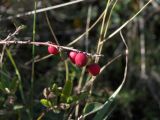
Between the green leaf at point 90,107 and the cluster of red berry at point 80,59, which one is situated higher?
the cluster of red berry at point 80,59

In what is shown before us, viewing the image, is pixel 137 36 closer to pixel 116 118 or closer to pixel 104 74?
pixel 104 74

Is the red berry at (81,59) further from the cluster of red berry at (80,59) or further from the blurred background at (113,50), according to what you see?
the blurred background at (113,50)

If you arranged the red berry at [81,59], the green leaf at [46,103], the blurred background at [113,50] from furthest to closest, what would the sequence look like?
the blurred background at [113,50] → the green leaf at [46,103] → the red berry at [81,59]

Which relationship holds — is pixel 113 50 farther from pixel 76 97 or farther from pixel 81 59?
pixel 81 59

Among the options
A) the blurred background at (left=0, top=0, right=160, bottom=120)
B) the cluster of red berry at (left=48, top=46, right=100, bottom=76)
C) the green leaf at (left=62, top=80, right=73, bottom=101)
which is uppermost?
the cluster of red berry at (left=48, top=46, right=100, bottom=76)

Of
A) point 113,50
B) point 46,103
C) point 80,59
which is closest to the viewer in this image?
point 80,59

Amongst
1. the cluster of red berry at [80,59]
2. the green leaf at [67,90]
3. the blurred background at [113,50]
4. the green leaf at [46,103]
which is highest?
the cluster of red berry at [80,59]

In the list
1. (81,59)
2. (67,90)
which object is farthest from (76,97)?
(81,59)

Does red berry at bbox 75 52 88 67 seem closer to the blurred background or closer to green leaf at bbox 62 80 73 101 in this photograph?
green leaf at bbox 62 80 73 101

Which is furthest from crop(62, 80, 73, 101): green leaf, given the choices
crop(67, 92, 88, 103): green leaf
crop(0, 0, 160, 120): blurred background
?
crop(0, 0, 160, 120): blurred background

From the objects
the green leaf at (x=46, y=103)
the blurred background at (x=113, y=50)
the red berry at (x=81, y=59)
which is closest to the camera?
the red berry at (x=81, y=59)

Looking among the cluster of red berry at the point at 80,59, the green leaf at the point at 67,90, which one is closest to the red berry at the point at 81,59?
the cluster of red berry at the point at 80,59

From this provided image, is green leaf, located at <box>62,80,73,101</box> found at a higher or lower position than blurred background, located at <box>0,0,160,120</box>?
higher
